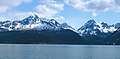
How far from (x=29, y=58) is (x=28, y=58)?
0.36 m

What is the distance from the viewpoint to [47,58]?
8019 cm

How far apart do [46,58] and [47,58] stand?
0.30 meters

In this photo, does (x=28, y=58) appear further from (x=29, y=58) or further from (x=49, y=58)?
(x=49, y=58)

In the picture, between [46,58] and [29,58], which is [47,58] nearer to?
[46,58]

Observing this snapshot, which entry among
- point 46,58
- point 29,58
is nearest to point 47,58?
point 46,58

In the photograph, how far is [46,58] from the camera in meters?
80.2

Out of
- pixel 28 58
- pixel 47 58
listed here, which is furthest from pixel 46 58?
pixel 28 58

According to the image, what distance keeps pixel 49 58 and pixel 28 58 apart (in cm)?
603

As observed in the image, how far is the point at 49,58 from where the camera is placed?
79.9m

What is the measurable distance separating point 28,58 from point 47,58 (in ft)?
18.2

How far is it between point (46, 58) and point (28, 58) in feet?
17.4

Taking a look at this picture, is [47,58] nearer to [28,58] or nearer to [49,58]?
[49,58]

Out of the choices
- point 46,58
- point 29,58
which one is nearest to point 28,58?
point 29,58

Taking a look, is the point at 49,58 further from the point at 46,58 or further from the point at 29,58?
the point at 29,58
